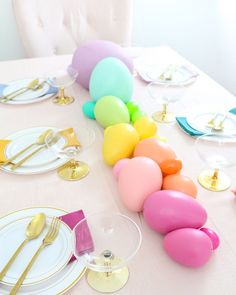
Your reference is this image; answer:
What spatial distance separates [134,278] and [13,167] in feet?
1.19

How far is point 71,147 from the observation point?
2.48 ft

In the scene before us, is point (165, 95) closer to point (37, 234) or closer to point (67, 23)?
point (37, 234)

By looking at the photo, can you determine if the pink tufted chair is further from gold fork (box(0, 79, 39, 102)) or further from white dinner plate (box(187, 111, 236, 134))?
white dinner plate (box(187, 111, 236, 134))

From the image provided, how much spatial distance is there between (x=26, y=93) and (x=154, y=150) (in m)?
0.53

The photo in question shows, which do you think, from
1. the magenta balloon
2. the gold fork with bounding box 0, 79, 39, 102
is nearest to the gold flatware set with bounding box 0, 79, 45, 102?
the gold fork with bounding box 0, 79, 39, 102

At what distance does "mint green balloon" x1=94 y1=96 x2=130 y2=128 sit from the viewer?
83 cm

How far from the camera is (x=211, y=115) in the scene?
3.00 ft

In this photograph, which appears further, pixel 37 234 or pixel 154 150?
pixel 154 150

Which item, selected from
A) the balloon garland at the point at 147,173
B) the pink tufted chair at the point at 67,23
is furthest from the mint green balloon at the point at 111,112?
the pink tufted chair at the point at 67,23

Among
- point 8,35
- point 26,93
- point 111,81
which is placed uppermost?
point 111,81

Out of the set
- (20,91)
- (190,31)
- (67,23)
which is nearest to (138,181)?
(20,91)

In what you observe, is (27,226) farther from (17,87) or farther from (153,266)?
(17,87)

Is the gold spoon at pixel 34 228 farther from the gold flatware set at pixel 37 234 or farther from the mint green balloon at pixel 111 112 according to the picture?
the mint green balloon at pixel 111 112

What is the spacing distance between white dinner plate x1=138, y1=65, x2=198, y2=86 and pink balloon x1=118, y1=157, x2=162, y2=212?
0.48 meters
